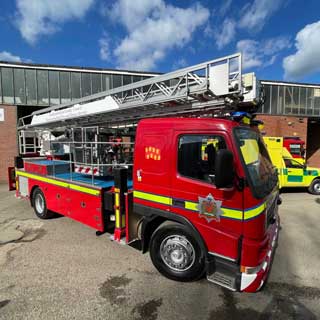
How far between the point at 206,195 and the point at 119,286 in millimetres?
1871

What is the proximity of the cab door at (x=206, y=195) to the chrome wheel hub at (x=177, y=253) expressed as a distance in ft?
1.29

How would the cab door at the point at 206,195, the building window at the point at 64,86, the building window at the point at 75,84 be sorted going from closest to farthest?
the cab door at the point at 206,195 → the building window at the point at 64,86 → the building window at the point at 75,84

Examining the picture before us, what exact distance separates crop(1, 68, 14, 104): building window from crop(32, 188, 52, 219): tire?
9.33 meters

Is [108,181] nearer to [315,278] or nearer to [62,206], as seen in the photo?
[62,206]

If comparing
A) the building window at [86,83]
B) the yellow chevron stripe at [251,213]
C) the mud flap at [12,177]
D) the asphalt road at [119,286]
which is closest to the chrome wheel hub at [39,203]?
the asphalt road at [119,286]

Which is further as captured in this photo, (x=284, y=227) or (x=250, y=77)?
(x=284, y=227)

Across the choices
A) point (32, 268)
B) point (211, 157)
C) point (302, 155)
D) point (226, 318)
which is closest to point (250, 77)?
point (211, 157)

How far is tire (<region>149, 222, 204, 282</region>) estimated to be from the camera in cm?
318

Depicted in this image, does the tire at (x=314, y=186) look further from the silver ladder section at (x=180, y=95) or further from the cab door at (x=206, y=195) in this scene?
the cab door at (x=206, y=195)

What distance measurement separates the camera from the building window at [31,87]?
1294 cm

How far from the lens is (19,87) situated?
12898mm

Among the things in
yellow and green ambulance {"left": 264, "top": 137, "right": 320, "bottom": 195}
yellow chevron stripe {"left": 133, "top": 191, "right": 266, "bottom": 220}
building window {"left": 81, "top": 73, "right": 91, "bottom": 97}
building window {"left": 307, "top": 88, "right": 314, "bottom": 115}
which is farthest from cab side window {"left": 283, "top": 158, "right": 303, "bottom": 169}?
building window {"left": 81, "top": 73, "right": 91, "bottom": 97}

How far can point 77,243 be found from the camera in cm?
465

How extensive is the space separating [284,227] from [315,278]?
2262 millimetres
